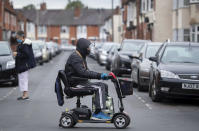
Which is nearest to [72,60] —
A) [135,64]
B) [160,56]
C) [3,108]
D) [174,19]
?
[3,108]

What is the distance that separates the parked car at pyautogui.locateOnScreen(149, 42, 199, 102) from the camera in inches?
546

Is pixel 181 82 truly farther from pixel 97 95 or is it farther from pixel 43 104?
pixel 97 95

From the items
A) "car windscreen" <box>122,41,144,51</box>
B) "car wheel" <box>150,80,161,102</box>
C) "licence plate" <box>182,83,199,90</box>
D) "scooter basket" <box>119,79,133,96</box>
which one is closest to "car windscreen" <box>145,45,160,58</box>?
"car wheel" <box>150,80,161,102</box>

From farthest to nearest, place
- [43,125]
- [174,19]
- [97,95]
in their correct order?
[174,19] → [43,125] → [97,95]

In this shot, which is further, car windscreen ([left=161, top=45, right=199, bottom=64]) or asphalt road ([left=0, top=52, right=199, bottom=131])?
car windscreen ([left=161, top=45, right=199, bottom=64])

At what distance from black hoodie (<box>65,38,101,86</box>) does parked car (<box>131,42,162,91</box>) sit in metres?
8.19

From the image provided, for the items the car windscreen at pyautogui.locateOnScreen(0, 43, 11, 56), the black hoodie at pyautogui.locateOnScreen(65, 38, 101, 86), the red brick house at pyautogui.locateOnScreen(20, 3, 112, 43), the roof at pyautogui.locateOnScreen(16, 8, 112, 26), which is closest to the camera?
the black hoodie at pyautogui.locateOnScreen(65, 38, 101, 86)

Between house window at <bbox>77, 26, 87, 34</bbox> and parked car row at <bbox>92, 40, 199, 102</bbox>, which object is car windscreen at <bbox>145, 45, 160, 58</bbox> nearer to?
parked car row at <bbox>92, 40, 199, 102</bbox>

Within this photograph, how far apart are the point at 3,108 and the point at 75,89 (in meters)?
3.94

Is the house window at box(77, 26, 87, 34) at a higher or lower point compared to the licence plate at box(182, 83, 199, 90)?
higher

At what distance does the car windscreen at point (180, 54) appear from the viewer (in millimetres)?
15266

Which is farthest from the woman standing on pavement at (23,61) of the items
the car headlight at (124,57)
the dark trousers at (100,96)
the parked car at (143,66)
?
the car headlight at (124,57)

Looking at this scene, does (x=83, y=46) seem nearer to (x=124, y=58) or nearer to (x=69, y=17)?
(x=124, y=58)

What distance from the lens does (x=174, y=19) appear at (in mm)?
43469
